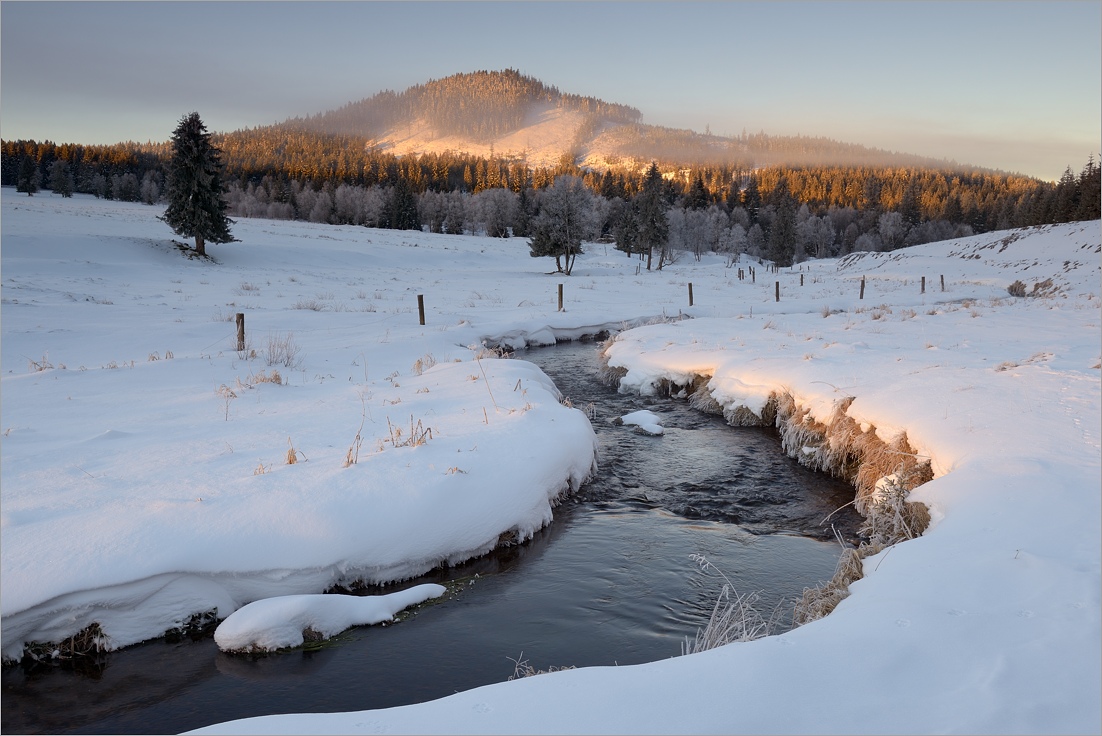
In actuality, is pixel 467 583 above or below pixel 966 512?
below

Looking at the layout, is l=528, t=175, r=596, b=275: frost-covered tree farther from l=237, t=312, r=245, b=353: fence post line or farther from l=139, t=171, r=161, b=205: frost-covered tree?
l=139, t=171, r=161, b=205: frost-covered tree

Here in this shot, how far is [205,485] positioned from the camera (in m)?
6.64

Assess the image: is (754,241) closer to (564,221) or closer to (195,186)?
(564,221)

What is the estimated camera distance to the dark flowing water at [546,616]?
14.9 feet

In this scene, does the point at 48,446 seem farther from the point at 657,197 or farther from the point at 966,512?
the point at 657,197

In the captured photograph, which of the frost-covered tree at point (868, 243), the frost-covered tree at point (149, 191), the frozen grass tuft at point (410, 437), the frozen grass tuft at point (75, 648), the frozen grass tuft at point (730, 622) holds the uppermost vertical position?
the frost-covered tree at point (149, 191)

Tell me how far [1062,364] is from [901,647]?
31.0 feet

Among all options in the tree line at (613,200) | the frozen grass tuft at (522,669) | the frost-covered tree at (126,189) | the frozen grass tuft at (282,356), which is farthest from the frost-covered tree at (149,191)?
the frozen grass tuft at (522,669)

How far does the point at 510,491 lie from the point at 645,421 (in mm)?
5003

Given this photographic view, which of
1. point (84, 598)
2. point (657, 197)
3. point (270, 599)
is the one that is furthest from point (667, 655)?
point (657, 197)

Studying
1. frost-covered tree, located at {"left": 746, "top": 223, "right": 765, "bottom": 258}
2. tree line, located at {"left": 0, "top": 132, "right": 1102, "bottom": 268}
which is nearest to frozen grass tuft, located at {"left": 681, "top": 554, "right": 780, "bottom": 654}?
tree line, located at {"left": 0, "top": 132, "right": 1102, "bottom": 268}

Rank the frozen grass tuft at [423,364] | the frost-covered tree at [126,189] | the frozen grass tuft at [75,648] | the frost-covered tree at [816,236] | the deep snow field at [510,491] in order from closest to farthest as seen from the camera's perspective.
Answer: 1. the deep snow field at [510,491]
2. the frozen grass tuft at [75,648]
3. the frozen grass tuft at [423,364]
4. the frost-covered tree at [126,189]
5. the frost-covered tree at [816,236]

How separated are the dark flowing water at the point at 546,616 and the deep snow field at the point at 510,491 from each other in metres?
0.36

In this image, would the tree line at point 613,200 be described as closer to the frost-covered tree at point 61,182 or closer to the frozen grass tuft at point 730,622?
the frost-covered tree at point 61,182
